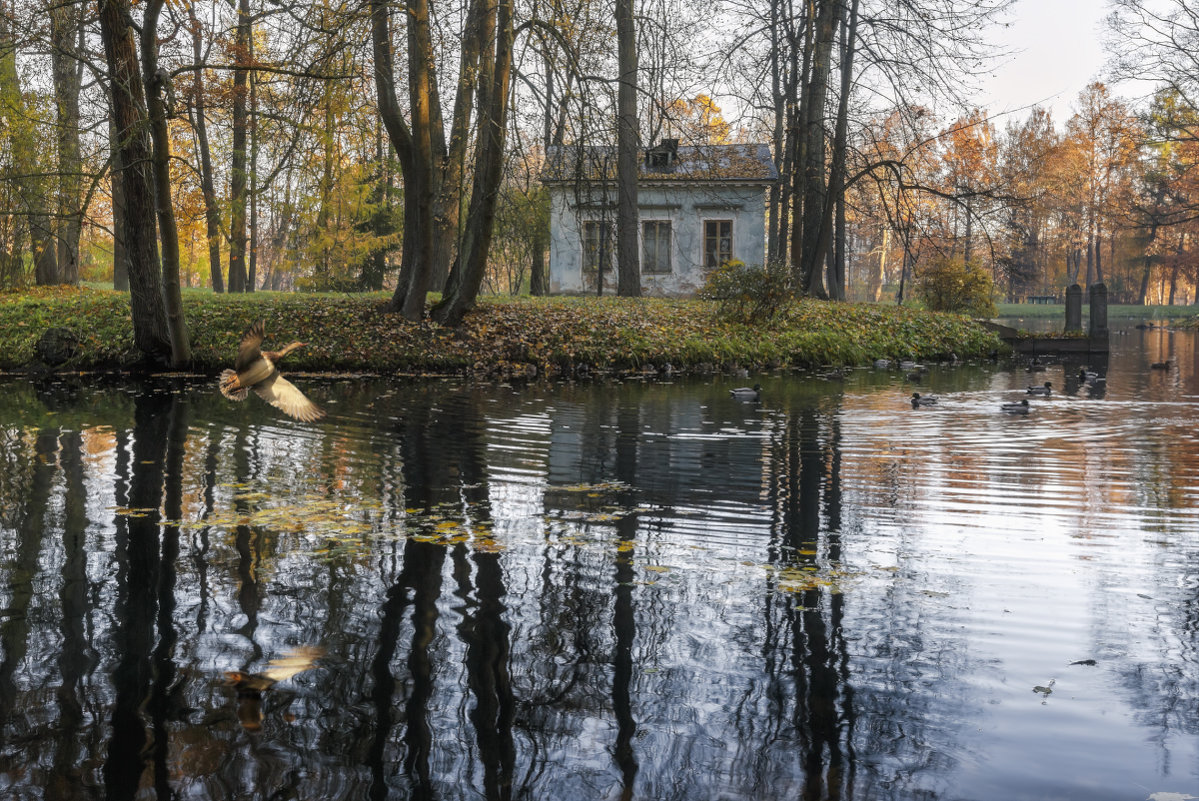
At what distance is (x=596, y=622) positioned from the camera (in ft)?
15.7

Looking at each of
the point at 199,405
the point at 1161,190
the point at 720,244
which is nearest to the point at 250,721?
the point at 199,405

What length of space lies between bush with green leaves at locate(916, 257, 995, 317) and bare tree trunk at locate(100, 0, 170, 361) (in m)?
21.3

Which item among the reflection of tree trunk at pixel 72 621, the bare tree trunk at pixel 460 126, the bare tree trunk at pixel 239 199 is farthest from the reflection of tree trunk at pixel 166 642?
the bare tree trunk at pixel 239 199

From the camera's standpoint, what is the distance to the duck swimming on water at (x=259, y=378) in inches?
239

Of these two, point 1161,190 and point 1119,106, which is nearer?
point 1119,106

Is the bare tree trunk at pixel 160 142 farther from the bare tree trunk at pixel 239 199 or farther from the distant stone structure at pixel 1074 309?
the distant stone structure at pixel 1074 309

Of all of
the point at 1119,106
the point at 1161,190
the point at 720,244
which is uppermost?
the point at 1119,106

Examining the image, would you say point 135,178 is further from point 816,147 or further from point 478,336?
point 816,147

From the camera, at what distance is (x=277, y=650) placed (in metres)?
4.44

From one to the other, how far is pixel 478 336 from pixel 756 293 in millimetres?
6666

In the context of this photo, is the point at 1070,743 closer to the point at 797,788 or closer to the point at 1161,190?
the point at 797,788

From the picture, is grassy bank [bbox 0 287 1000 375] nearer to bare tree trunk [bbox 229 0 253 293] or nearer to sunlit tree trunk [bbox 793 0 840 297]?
sunlit tree trunk [bbox 793 0 840 297]

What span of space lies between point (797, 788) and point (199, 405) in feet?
39.7

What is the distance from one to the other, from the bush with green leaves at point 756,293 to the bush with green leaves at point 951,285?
28.9 feet
